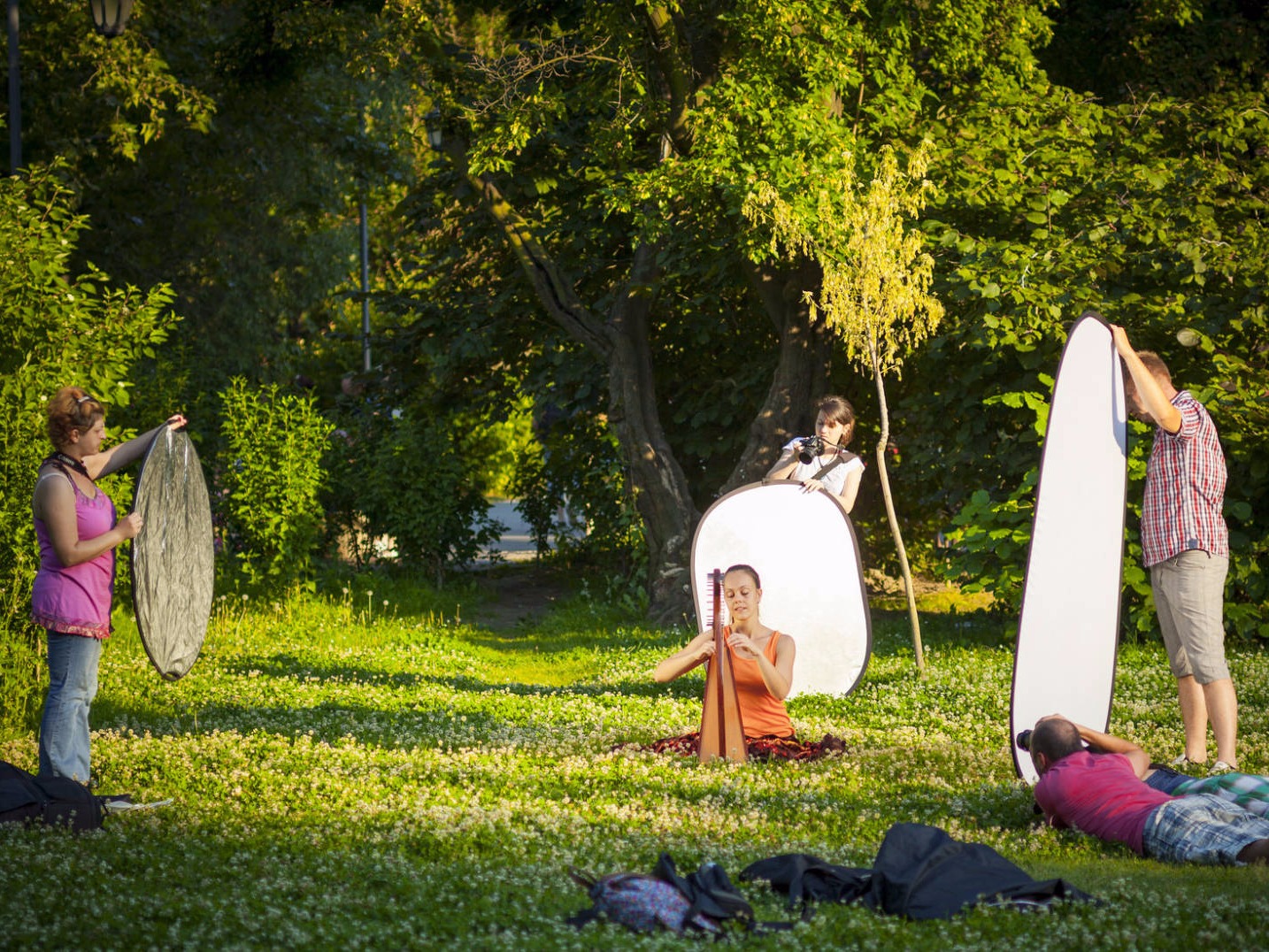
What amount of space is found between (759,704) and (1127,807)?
Answer: 8.03ft

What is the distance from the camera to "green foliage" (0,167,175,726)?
905 centimetres

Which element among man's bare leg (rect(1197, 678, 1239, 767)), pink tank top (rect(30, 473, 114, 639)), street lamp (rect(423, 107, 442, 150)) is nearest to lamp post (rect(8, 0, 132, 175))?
street lamp (rect(423, 107, 442, 150))

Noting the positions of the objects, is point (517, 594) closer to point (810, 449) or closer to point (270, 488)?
point (270, 488)

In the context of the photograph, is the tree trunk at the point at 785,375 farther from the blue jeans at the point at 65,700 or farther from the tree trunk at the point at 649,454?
the blue jeans at the point at 65,700

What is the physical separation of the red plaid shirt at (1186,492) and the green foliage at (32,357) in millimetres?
7066

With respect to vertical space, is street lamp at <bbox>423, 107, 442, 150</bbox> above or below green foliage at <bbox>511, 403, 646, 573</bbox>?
above

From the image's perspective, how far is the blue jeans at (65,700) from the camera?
658 centimetres

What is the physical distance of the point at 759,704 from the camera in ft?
25.9

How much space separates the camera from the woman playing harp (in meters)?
2.04

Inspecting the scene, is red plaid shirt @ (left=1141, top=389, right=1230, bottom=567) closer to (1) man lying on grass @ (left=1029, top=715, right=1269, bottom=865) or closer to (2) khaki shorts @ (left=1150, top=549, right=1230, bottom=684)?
(2) khaki shorts @ (left=1150, top=549, right=1230, bottom=684)

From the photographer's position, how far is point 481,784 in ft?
23.4

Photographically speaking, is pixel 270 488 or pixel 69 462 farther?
pixel 270 488

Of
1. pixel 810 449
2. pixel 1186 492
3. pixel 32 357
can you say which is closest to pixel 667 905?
pixel 1186 492

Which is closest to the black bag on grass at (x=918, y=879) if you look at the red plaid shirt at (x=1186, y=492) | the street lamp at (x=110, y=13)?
the red plaid shirt at (x=1186, y=492)
